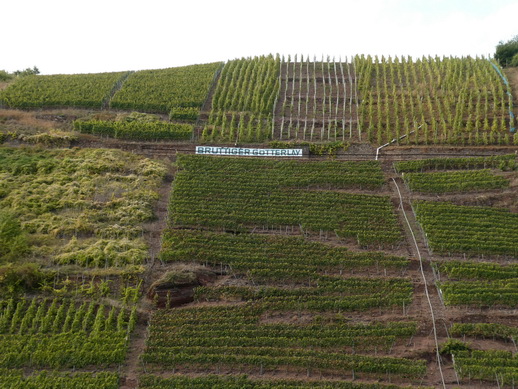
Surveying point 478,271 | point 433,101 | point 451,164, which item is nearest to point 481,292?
point 478,271

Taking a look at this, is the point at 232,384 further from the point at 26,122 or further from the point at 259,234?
the point at 26,122

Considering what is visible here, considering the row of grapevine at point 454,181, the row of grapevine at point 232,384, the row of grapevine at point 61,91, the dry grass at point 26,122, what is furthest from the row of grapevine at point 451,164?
the dry grass at point 26,122

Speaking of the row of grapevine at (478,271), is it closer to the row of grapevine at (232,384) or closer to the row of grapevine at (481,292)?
the row of grapevine at (481,292)

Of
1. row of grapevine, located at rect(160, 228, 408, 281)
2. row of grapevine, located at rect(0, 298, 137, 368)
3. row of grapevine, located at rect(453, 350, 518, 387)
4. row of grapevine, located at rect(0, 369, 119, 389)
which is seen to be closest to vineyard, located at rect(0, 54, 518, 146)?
row of grapevine, located at rect(160, 228, 408, 281)

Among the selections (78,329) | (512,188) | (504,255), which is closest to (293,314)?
(78,329)

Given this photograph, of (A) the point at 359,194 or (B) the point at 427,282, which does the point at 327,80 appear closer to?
(A) the point at 359,194

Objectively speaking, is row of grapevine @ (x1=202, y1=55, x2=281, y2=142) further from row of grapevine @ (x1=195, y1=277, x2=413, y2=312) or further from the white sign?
row of grapevine @ (x1=195, y1=277, x2=413, y2=312)

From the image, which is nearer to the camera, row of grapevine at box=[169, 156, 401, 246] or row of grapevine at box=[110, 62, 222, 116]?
row of grapevine at box=[169, 156, 401, 246]
